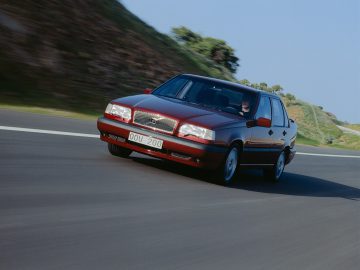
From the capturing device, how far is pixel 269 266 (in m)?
5.60

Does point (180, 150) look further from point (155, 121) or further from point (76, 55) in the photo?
point (76, 55)

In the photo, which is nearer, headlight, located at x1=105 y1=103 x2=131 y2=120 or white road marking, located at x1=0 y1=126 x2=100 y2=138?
headlight, located at x1=105 y1=103 x2=131 y2=120

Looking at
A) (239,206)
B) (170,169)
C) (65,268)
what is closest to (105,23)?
(170,169)

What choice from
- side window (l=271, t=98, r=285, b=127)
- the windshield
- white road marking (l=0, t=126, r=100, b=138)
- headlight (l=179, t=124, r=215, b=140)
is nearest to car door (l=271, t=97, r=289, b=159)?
side window (l=271, t=98, r=285, b=127)

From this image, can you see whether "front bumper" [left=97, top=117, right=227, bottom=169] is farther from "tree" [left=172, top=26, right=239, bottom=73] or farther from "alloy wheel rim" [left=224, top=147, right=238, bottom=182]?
"tree" [left=172, top=26, right=239, bottom=73]

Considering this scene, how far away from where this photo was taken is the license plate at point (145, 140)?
356 inches

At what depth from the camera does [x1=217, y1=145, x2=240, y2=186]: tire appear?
941 cm

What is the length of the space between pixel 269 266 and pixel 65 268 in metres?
1.88

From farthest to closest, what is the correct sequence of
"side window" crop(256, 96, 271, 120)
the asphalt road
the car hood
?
"side window" crop(256, 96, 271, 120) → the car hood → the asphalt road

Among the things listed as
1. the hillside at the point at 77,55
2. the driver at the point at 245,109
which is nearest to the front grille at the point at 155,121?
the driver at the point at 245,109

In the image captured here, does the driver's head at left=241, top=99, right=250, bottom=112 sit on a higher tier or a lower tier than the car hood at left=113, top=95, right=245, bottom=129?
higher

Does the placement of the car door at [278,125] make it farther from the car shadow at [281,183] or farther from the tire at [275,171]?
the car shadow at [281,183]

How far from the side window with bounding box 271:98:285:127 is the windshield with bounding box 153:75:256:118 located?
103 cm

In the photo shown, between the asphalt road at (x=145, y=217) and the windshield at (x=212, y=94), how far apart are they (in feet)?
3.36
